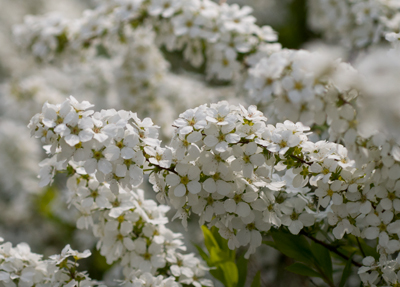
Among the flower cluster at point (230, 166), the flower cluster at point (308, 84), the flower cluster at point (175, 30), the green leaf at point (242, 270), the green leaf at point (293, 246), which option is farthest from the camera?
the flower cluster at point (175, 30)

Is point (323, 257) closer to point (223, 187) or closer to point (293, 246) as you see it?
point (293, 246)

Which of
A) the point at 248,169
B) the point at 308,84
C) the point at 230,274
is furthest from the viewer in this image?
the point at 230,274

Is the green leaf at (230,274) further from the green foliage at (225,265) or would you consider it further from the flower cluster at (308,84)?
the flower cluster at (308,84)

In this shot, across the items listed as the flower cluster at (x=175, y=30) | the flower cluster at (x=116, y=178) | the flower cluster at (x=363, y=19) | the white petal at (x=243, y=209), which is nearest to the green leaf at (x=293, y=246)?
the white petal at (x=243, y=209)

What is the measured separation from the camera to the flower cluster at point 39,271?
36.4 inches

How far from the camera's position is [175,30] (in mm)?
1428

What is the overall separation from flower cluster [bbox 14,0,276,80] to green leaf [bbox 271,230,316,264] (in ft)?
2.23

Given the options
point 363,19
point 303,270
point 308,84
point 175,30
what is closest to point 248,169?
point 308,84

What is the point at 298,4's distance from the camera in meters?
3.20

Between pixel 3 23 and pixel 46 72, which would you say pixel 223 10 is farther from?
pixel 3 23

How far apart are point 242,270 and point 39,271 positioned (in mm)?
475

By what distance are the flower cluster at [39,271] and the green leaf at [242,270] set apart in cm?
34

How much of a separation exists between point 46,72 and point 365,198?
2.63 metres

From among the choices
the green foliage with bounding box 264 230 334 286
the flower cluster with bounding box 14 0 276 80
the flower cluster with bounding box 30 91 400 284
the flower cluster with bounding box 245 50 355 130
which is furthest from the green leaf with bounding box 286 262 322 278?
the flower cluster with bounding box 14 0 276 80
